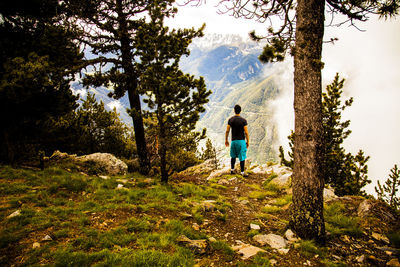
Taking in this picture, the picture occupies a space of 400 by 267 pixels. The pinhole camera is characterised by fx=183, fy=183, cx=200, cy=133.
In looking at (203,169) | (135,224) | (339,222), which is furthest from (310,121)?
(203,169)

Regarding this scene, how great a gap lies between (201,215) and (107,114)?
18295 mm

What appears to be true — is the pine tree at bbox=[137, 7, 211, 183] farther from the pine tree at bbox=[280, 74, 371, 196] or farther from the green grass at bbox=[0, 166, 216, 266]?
the pine tree at bbox=[280, 74, 371, 196]

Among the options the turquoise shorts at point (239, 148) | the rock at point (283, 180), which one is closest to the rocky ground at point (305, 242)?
the rock at point (283, 180)

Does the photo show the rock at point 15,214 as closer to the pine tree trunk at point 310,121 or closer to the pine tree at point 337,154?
the pine tree trunk at point 310,121

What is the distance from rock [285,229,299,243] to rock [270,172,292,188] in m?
4.56

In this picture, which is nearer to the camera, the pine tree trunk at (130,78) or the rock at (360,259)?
the rock at (360,259)

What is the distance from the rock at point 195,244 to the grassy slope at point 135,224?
116 mm

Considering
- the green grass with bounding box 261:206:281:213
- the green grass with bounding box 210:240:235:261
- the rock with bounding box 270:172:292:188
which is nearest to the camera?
the green grass with bounding box 210:240:235:261

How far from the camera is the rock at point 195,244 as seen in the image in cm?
390

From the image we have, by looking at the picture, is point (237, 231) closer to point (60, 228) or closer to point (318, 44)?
point (60, 228)

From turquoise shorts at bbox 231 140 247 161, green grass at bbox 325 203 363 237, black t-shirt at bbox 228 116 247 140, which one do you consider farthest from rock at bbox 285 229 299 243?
black t-shirt at bbox 228 116 247 140

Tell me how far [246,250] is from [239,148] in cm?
605

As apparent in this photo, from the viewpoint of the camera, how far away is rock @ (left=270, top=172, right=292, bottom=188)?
9031mm

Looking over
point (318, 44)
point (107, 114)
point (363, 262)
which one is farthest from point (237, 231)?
point (107, 114)
